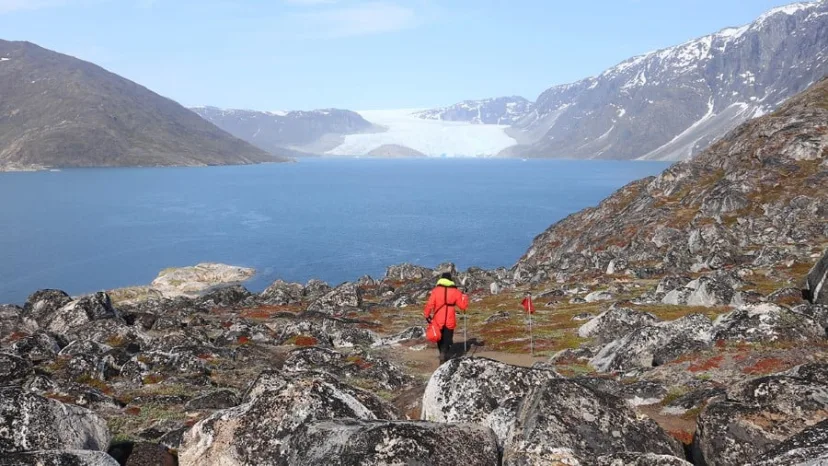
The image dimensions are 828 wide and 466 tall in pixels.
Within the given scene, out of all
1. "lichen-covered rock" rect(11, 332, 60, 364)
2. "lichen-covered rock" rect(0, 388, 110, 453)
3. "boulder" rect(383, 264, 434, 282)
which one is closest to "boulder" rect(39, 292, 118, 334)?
"lichen-covered rock" rect(11, 332, 60, 364)

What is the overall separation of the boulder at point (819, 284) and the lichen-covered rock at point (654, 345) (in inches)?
407

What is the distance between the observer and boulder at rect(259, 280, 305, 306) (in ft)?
263

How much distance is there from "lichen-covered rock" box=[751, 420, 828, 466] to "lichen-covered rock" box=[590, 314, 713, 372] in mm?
17201

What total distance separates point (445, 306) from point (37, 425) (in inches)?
642

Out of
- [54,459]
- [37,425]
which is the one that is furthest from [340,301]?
[54,459]

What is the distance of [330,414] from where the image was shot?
16.6 m

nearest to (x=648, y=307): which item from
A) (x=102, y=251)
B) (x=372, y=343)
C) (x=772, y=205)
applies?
(x=372, y=343)

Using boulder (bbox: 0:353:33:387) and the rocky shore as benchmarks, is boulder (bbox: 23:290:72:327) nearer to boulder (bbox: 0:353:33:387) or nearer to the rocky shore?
the rocky shore

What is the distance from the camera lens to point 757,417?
1507 cm

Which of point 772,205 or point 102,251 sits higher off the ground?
point 772,205

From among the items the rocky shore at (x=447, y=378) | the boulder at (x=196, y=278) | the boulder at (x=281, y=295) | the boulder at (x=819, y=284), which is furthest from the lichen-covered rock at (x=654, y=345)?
the boulder at (x=196, y=278)

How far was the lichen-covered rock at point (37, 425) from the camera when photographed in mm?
15734

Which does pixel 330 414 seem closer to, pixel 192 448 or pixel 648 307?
pixel 192 448

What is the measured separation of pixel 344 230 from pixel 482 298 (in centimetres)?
12035
